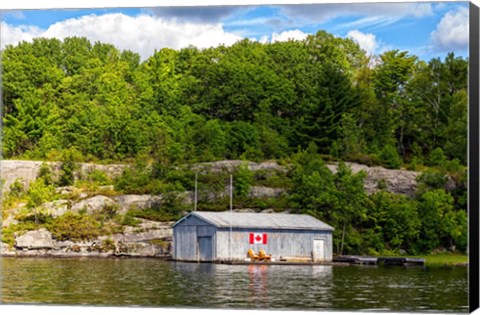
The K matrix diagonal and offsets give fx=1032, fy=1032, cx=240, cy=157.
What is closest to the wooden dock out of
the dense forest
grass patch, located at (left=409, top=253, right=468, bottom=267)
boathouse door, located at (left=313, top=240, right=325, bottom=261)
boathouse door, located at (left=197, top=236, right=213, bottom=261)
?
grass patch, located at (left=409, top=253, right=468, bottom=267)

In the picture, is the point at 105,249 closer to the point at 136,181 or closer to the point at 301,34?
the point at 136,181

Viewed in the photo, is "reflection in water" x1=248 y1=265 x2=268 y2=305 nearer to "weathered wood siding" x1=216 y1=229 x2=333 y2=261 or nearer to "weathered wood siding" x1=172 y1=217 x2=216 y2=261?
"weathered wood siding" x1=216 y1=229 x2=333 y2=261

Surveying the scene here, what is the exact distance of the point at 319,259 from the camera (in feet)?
88.6

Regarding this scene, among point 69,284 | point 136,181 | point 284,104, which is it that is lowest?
point 69,284

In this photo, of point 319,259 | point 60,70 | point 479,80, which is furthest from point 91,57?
point 479,80

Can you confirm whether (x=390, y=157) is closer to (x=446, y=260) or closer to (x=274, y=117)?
(x=274, y=117)

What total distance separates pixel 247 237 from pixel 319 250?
1989 mm

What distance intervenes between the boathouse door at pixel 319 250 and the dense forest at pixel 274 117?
105 cm

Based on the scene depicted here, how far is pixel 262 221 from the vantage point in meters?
26.8

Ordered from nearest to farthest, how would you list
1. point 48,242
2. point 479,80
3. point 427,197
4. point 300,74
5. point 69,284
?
1. point 479,80
2. point 69,284
3. point 427,197
4. point 48,242
5. point 300,74

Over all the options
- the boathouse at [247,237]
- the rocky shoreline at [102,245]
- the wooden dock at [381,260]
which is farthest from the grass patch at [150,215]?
the wooden dock at [381,260]

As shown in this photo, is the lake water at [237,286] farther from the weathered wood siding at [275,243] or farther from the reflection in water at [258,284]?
the weathered wood siding at [275,243]

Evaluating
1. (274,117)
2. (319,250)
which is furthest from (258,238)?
(274,117)

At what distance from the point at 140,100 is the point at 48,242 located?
831 centimetres
